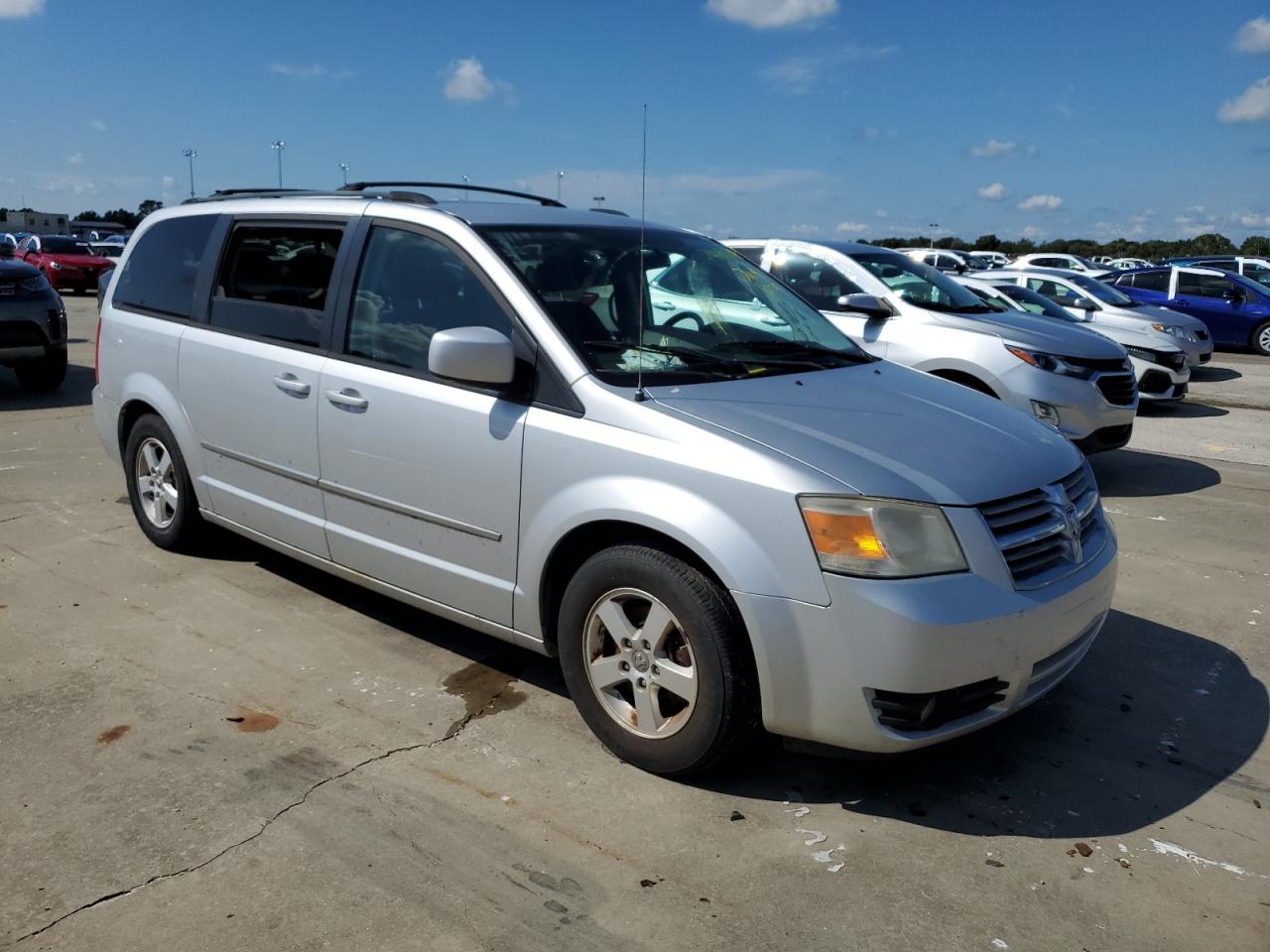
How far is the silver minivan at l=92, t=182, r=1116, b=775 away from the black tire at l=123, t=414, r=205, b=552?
0.18m

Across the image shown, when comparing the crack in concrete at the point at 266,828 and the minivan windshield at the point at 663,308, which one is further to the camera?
the minivan windshield at the point at 663,308

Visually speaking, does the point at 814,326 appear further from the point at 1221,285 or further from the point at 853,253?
the point at 1221,285

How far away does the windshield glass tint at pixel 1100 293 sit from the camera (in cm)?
1427

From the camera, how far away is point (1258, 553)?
6227mm

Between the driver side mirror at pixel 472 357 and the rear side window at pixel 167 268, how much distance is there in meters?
2.24

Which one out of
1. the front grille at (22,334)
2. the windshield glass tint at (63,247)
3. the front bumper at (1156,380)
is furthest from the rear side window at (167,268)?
the windshield glass tint at (63,247)

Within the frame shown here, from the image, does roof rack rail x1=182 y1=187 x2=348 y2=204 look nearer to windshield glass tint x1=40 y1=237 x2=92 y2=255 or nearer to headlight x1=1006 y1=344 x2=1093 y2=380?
headlight x1=1006 y1=344 x2=1093 y2=380

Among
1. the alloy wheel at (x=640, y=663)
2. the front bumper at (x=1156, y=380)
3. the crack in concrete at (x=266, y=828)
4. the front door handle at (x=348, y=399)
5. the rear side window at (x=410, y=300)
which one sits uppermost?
the rear side window at (x=410, y=300)

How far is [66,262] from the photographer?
2572 centimetres

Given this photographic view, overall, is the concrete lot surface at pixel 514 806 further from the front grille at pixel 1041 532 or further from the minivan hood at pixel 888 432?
the minivan hood at pixel 888 432

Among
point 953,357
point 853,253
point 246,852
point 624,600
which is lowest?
point 246,852

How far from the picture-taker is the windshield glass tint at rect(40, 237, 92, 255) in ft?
87.8

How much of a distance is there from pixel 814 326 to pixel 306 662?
2528 mm

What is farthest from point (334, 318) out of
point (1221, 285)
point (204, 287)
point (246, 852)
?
point (1221, 285)
